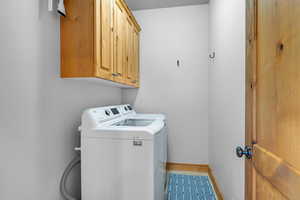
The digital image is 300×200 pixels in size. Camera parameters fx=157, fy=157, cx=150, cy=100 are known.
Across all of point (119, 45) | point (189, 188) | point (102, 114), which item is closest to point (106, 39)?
point (119, 45)

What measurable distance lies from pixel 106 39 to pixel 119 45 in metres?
0.34

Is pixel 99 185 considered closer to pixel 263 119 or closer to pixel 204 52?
Result: pixel 263 119

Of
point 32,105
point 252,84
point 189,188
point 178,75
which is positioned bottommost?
point 189,188

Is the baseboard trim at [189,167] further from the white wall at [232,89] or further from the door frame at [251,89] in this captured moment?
the door frame at [251,89]

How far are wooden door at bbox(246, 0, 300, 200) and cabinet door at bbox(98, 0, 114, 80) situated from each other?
1.09m

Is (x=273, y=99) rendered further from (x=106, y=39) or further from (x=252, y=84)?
(x=106, y=39)

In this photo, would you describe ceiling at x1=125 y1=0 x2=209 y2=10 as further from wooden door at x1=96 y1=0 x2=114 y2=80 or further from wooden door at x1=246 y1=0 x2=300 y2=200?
wooden door at x1=246 y1=0 x2=300 y2=200

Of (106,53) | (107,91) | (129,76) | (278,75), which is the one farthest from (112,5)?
(278,75)

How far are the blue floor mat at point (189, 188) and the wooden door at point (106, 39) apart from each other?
5.33 ft

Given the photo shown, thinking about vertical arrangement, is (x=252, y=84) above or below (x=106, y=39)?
below

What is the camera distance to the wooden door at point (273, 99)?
1.63 ft

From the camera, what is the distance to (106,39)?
145 cm

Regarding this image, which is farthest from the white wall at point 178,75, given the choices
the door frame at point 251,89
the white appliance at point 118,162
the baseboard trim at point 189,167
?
the door frame at point 251,89

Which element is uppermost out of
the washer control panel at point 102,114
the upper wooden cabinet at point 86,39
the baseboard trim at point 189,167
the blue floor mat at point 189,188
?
the upper wooden cabinet at point 86,39
